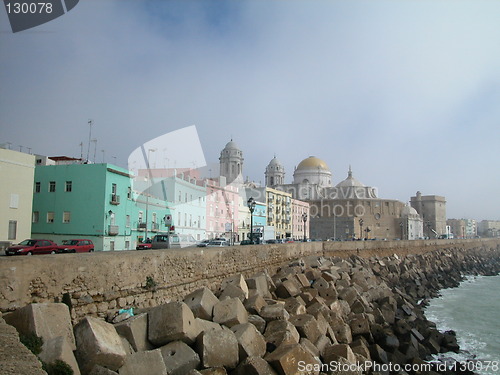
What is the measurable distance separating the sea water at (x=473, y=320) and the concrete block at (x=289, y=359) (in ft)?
22.7

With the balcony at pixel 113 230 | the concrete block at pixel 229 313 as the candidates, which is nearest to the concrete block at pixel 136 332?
the concrete block at pixel 229 313

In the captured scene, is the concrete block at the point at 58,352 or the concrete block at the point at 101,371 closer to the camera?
the concrete block at the point at 58,352

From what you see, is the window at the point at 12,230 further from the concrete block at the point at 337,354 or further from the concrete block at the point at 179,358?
the concrete block at the point at 337,354

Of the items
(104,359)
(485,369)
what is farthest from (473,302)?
(104,359)

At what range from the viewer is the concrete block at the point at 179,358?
265 inches

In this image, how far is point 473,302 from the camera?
25.5 m

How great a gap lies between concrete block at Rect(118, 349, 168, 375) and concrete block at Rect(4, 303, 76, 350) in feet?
2.67

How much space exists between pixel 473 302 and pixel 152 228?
22.4 metres

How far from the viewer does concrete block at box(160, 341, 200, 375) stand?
6730mm

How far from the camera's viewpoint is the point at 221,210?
149 ft

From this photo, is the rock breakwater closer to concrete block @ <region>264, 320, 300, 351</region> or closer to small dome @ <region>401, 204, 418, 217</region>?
concrete block @ <region>264, 320, 300, 351</region>

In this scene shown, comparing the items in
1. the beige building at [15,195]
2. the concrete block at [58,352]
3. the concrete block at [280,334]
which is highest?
the beige building at [15,195]

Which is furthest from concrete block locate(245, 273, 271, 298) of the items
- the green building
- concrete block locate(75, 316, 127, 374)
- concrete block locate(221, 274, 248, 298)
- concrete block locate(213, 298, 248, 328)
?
the green building

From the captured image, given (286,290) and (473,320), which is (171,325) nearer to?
(286,290)
